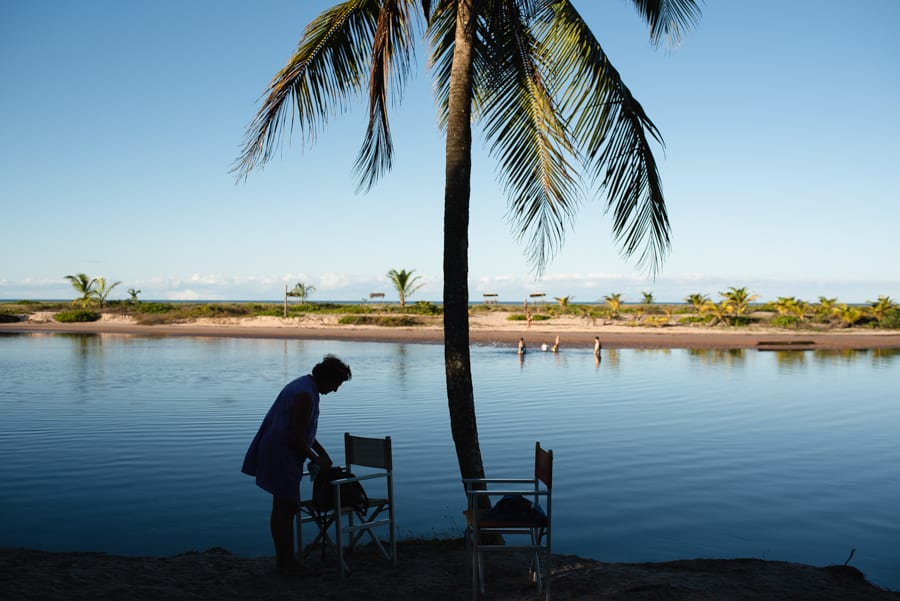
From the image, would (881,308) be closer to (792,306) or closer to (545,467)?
(792,306)

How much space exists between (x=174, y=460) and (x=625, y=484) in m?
6.61

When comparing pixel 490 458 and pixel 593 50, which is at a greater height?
pixel 593 50

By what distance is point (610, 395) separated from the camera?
1962cm

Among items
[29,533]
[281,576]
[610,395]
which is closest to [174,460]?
[29,533]

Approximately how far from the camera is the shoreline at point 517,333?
41.3 metres

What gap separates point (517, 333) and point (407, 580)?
4291 centimetres

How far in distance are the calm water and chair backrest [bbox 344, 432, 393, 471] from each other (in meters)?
1.78

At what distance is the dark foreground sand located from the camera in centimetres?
506

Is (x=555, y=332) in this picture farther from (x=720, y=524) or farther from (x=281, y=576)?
(x=281, y=576)

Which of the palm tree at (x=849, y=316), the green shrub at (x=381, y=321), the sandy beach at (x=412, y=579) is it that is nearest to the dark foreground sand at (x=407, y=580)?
the sandy beach at (x=412, y=579)

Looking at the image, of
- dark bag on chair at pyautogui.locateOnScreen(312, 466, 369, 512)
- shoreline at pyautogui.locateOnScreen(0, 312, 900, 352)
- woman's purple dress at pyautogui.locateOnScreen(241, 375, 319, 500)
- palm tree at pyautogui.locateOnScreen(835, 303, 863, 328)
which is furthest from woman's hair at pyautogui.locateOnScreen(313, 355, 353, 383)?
palm tree at pyautogui.locateOnScreen(835, 303, 863, 328)

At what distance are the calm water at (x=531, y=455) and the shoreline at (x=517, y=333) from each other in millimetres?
15444

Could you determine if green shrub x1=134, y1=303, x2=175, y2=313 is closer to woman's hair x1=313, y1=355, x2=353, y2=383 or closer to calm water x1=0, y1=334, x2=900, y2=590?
calm water x1=0, y1=334, x2=900, y2=590

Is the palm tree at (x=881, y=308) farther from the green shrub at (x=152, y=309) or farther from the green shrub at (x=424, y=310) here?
the green shrub at (x=152, y=309)
